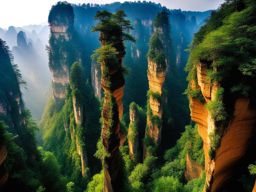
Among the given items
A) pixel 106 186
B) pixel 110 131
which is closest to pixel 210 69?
pixel 110 131

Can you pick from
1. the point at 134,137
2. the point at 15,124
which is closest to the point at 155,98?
the point at 134,137

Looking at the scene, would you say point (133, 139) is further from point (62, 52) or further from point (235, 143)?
point (62, 52)

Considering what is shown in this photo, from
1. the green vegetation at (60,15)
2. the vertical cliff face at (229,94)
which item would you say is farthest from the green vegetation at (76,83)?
the green vegetation at (60,15)

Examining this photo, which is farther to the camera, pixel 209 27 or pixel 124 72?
pixel 124 72

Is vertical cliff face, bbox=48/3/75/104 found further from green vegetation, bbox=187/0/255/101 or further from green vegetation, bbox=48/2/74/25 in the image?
green vegetation, bbox=187/0/255/101

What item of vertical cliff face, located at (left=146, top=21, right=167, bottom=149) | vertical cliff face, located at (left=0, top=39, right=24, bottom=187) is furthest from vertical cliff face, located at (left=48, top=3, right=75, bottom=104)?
vertical cliff face, located at (left=146, top=21, right=167, bottom=149)

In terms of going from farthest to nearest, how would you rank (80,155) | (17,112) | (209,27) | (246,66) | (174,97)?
1. (174,97)
2. (17,112)
3. (80,155)
4. (209,27)
5. (246,66)

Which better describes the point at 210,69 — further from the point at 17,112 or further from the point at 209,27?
the point at 17,112
